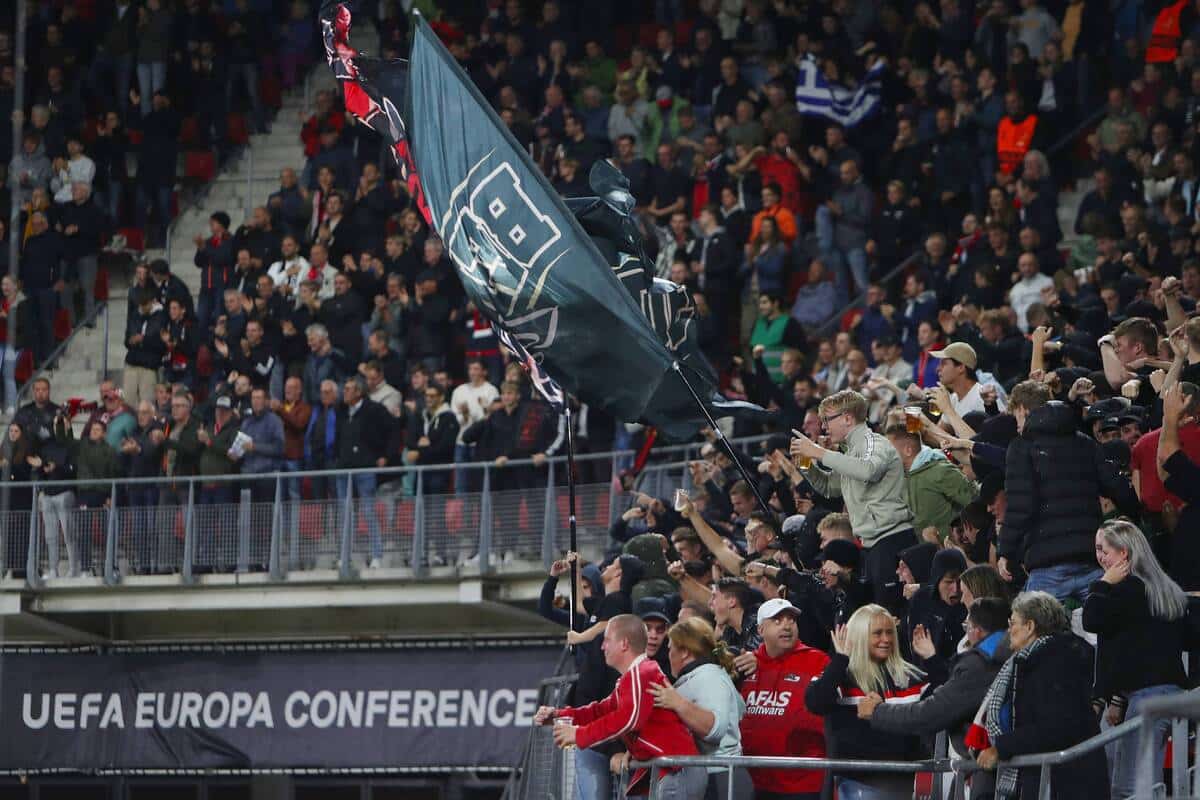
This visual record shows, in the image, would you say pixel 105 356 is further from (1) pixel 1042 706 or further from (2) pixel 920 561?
(1) pixel 1042 706

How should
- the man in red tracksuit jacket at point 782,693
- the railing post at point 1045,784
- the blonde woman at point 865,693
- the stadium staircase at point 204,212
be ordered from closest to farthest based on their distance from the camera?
1. the railing post at point 1045,784
2. the blonde woman at point 865,693
3. the man in red tracksuit jacket at point 782,693
4. the stadium staircase at point 204,212

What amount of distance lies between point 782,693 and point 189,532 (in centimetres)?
1132

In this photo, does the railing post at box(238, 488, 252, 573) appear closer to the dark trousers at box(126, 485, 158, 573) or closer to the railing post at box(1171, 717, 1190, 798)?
the dark trousers at box(126, 485, 158, 573)

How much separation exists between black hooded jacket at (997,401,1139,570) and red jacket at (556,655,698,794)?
1.76m

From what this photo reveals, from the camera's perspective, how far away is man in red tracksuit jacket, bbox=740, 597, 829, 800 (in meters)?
9.73

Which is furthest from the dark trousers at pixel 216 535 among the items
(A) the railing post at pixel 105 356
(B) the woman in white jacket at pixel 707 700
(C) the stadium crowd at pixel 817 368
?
(B) the woman in white jacket at pixel 707 700

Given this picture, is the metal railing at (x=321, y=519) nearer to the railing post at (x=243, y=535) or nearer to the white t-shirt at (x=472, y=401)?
the railing post at (x=243, y=535)

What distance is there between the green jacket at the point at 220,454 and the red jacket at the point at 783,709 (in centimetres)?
1101

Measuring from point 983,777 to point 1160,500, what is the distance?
85.3 inches

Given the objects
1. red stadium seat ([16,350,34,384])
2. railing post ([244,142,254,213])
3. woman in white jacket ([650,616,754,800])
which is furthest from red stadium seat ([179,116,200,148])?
woman in white jacket ([650,616,754,800])

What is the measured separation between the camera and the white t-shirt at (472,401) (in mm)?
19062

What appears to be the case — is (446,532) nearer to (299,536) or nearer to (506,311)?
(299,536)

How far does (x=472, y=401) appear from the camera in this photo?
757 inches

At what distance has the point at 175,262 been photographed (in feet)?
83.1
